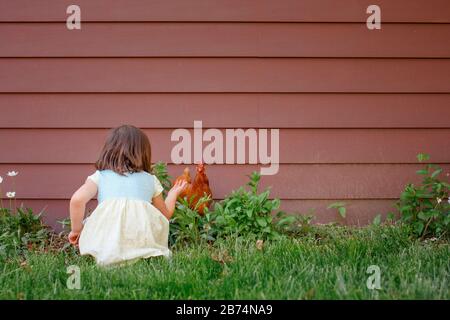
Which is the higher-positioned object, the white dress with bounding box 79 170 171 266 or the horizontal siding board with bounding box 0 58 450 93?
the horizontal siding board with bounding box 0 58 450 93

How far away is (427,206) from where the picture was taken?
3.79 m

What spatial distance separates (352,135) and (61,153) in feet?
7.26

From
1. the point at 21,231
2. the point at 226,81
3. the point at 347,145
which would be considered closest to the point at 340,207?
the point at 347,145

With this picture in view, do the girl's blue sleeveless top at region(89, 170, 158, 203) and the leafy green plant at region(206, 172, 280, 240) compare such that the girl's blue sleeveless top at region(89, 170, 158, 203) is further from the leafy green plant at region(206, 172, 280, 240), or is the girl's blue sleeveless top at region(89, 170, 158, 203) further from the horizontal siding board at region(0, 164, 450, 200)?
the horizontal siding board at region(0, 164, 450, 200)

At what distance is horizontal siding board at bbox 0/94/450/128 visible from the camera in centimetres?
399

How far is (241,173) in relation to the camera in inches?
159

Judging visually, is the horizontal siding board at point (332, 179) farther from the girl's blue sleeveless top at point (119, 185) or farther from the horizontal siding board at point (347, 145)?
the girl's blue sleeveless top at point (119, 185)

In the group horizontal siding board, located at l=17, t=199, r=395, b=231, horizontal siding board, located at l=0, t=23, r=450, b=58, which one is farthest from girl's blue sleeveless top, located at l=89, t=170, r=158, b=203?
horizontal siding board, located at l=0, t=23, r=450, b=58

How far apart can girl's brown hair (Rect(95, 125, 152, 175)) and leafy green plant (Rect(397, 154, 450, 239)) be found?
1.90m

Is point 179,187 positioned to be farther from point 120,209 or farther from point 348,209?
point 348,209

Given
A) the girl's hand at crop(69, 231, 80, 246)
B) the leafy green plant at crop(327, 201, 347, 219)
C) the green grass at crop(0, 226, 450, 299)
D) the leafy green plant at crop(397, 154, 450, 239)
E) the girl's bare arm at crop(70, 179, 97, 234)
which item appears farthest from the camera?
the leafy green plant at crop(327, 201, 347, 219)

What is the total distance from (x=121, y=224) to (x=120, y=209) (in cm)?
9

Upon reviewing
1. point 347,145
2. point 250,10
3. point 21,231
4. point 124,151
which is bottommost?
point 21,231

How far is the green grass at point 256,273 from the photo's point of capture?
2477mm
